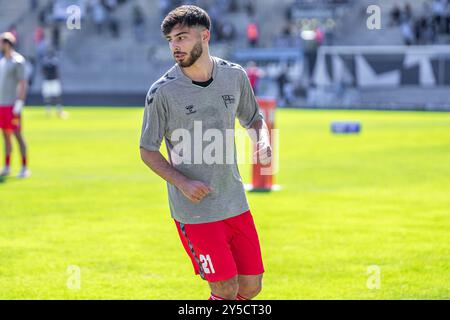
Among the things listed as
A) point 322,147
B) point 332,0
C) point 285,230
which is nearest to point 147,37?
A: point 332,0

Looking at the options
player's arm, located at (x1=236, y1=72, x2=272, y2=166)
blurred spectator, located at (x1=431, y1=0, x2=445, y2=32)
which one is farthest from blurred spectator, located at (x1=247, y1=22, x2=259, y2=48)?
player's arm, located at (x1=236, y1=72, x2=272, y2=166)

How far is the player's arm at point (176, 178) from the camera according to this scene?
6027mm

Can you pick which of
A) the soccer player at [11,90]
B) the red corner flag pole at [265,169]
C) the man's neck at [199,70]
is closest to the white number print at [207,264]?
the man's neck at [199,70]

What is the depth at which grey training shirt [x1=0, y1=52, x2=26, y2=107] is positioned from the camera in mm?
16781

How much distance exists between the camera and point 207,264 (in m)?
6.20

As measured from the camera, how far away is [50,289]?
8594 millimetres

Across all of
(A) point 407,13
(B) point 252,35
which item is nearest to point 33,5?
(B) point 252,35

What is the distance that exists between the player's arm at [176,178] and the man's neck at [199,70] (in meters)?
0.56

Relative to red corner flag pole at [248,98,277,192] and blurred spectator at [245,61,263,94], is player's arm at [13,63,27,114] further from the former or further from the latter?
blurred spectator at [245,61,263,94]

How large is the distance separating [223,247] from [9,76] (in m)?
11.5

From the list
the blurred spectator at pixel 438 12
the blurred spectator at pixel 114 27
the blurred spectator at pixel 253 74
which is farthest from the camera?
the blurred spectator at pixel 114 27

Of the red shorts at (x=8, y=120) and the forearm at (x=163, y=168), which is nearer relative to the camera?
the forearm at (x=163, y=168)

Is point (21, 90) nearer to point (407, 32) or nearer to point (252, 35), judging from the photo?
point (407, 32)

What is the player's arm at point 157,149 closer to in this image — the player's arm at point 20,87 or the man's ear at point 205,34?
the man's ear at point 205,34
